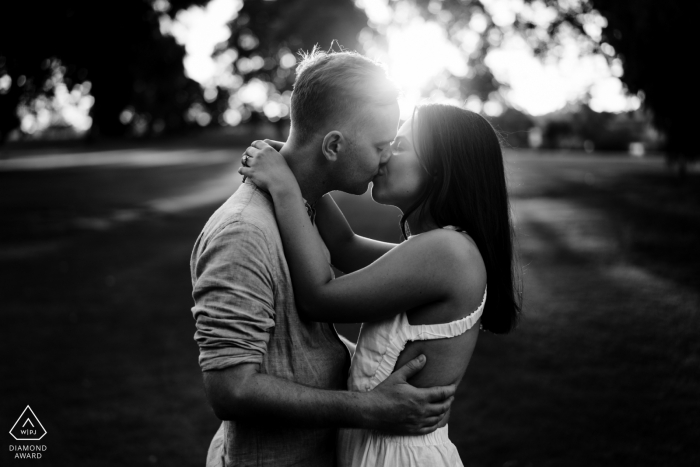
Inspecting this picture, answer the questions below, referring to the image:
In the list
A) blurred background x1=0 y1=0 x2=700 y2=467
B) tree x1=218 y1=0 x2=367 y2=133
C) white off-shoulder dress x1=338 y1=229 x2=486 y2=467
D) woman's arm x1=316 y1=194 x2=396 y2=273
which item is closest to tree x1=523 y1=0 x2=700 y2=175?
blurred background x1=0 y1=0 x2=700 y2=467

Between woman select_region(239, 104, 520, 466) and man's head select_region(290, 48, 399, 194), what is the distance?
0.14 meters

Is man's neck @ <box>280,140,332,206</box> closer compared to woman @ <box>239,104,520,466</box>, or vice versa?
woman @ <box>239,104,520,466</box>

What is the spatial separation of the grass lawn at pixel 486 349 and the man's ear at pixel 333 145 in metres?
0.90

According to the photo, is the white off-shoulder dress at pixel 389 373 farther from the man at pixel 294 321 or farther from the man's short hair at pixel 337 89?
the man's short hair at pixel 337 89

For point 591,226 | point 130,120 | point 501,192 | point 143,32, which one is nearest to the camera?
point 501,192

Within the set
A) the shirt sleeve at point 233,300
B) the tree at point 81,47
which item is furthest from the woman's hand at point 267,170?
the tree at point 81,47

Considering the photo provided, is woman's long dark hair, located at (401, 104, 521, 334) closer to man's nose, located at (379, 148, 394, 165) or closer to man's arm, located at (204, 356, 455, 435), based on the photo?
man's nose, located at (379, 148, 394, 165)

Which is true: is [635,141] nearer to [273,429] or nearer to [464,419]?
[464,419]

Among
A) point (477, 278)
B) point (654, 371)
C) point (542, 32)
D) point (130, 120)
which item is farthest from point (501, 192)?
point (130, 120)

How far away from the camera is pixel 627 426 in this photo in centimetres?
575

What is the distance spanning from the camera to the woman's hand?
2426mm

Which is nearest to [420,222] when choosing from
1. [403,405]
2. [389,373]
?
[389,373]

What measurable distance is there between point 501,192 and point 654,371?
214 inches

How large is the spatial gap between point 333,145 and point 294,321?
752 millimetres
